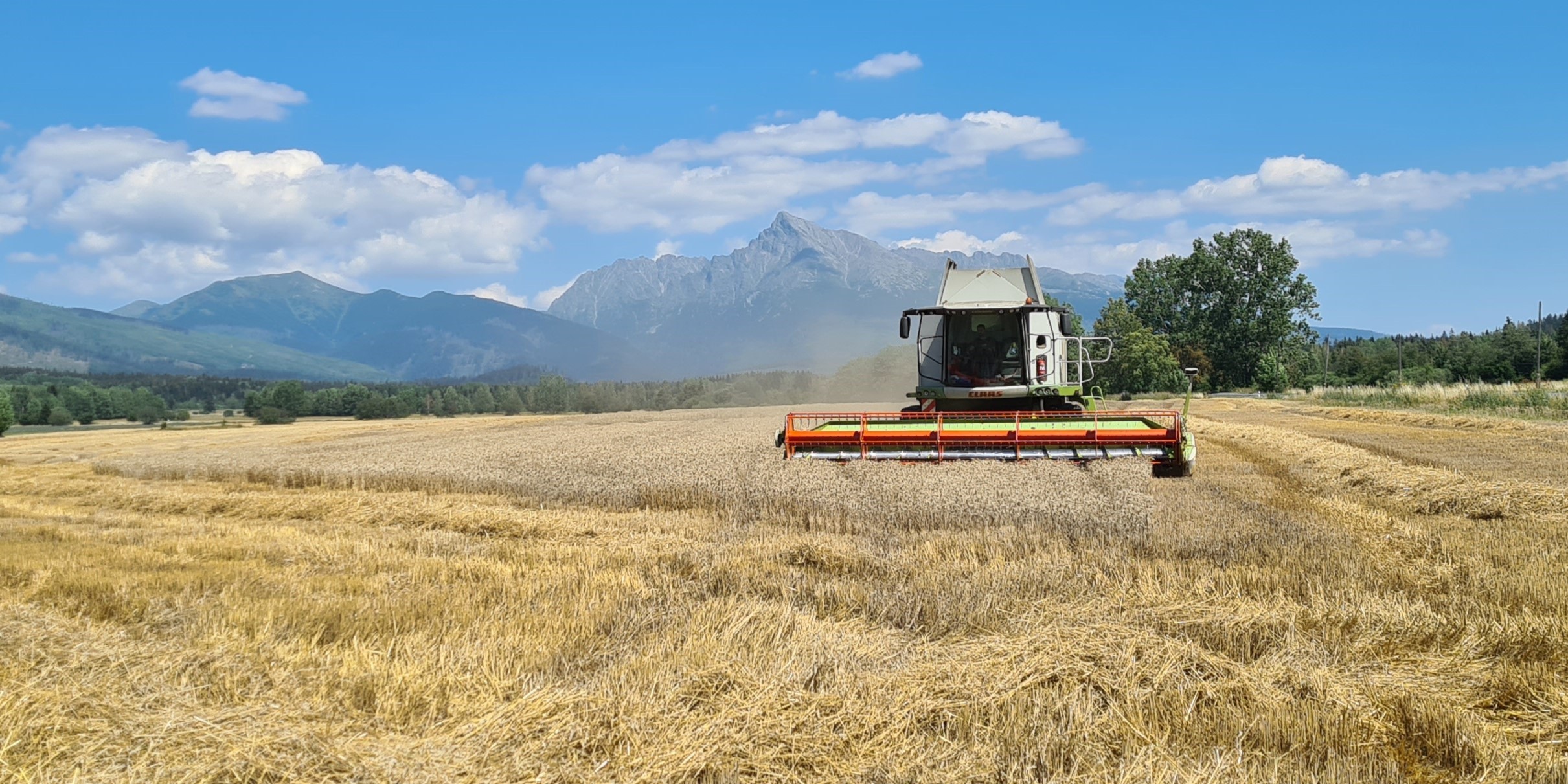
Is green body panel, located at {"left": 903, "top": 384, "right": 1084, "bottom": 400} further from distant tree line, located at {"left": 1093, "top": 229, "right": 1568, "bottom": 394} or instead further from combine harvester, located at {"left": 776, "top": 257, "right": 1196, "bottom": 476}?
distant tree line, located at {"left": 1093, "top": 229, "right": 1568, "bottom": 394}

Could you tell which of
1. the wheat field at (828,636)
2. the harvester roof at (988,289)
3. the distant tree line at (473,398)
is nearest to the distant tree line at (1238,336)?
the distant tree line at (473,398)

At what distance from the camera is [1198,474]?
1384 centimetres

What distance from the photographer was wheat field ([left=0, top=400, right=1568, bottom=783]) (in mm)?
4039

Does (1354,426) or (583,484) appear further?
(1354,426)

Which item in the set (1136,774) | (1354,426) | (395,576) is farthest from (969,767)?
(1354,426)

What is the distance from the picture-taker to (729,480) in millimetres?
12688

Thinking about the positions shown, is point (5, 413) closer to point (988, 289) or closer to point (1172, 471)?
point (988, 289)

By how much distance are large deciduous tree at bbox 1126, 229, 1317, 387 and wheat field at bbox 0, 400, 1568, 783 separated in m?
73.8

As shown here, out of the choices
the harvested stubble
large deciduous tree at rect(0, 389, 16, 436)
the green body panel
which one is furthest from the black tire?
large deciduous tree at rect(0, 389, 16, 436)

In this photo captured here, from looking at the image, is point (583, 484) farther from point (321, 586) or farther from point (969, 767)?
point (969, 767)

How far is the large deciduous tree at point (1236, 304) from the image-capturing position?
259 ft

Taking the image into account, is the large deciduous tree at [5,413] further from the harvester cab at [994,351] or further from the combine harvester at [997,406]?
the harvester cab at [994,351]

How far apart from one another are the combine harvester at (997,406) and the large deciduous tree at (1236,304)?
68.5m

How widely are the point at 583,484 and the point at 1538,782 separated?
37.7 ft
